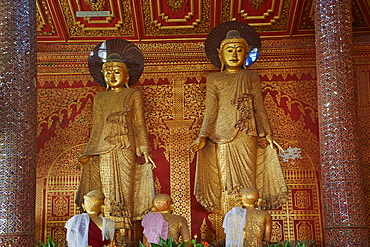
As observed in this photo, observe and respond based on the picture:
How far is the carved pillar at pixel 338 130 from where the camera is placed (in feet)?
A: 19.8

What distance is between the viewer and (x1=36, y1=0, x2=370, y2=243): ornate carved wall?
328 inches

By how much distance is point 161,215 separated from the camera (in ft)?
18.9

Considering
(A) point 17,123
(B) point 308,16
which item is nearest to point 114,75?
(A) point 17,123

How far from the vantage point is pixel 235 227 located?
5.48m

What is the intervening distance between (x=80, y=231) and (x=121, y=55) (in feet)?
11.5

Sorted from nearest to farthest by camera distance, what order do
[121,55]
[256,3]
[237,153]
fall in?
[237,153], [121,55], [256,3]

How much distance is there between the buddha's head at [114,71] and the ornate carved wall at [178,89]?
3.27ft

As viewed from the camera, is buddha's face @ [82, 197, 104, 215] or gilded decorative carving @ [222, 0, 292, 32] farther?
gilded decorative carving @ [222, 0, 292, 32]

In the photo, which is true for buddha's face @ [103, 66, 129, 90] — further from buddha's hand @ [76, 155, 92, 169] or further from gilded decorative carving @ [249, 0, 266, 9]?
gilded decorative carving @ [249, 0, 266, 9]

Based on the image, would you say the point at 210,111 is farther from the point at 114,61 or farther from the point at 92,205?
the point at 92,205

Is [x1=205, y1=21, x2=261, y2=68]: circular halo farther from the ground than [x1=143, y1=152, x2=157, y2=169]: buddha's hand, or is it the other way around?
[x1=205, y1=21, x2=261, y2=68]: circular halo

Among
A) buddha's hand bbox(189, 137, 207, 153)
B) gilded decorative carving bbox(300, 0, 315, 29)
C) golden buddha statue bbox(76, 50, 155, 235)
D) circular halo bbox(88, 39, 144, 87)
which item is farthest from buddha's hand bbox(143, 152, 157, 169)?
gilded decorative carving bbox(300, 0, 315, 29)

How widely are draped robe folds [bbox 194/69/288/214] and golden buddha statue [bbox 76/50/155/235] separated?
0.79m

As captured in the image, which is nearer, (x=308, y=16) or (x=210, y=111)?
(x=210, y=111)
